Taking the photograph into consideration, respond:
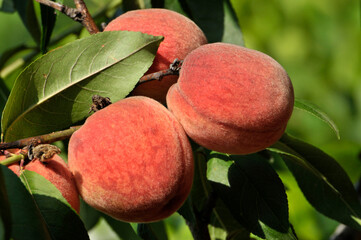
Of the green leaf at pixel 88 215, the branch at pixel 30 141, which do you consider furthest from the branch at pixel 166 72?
the green leaf at pixel 88 215

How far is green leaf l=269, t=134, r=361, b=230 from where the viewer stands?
1.24 m

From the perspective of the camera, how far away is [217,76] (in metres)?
0.92

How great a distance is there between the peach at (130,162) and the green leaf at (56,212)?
0.05 meters

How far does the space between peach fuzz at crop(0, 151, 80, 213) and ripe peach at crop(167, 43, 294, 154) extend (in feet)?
0.73

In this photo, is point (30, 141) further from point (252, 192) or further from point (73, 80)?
point (252, 192)

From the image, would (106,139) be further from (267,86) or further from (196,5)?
(196,5)

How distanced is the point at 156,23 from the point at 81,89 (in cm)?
20

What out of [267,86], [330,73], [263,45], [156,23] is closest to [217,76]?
[267,86]

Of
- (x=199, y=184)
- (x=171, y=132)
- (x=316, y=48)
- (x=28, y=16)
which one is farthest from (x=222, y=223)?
(x=316, y=48)

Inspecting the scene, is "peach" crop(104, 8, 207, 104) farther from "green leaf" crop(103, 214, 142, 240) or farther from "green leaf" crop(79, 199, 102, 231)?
"green leaf" crop(79, 199, 102, 231)

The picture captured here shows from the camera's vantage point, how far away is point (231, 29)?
55.6 inches

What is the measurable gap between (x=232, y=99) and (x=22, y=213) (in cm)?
38

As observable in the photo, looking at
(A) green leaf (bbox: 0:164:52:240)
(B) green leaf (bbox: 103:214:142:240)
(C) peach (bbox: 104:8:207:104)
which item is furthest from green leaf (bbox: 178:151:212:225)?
(A) green leaf (bbox: 0:164:52:240)

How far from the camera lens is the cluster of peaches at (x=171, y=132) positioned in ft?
2.81
